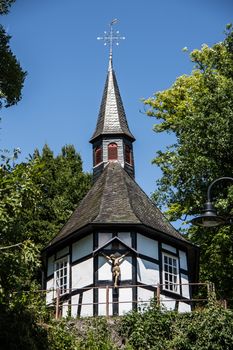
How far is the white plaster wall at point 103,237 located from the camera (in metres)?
24.1

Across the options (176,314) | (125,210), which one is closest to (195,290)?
(125,210)

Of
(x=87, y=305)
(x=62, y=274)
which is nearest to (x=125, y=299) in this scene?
(x=87, y=305)

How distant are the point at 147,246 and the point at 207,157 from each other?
12.3ft

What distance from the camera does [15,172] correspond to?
612 inches

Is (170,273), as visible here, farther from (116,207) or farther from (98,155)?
(98,155)

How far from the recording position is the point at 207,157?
24.5 m

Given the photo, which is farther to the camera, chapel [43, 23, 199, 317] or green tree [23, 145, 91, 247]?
green tree [23, 145, 91, 247]

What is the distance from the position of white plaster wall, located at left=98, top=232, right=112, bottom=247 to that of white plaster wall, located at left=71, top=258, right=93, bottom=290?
2.16ft

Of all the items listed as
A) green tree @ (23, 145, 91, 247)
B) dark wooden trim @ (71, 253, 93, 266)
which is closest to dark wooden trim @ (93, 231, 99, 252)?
dark wooden trim @ (71, 253, 93, 266)

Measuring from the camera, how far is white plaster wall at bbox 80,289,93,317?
23403 millimetres

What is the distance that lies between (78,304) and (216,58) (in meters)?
10.4

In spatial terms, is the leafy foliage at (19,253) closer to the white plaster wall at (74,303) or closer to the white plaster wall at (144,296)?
the white plaster wall at (74,303)

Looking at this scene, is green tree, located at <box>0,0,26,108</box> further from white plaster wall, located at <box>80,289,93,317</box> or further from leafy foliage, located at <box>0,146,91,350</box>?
Result: white plaster wall, located at <box>80,289,93,317</box>

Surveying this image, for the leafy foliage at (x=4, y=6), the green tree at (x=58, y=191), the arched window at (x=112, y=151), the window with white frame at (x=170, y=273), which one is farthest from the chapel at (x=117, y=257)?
the leafy foliage at (x=4, y=6)
